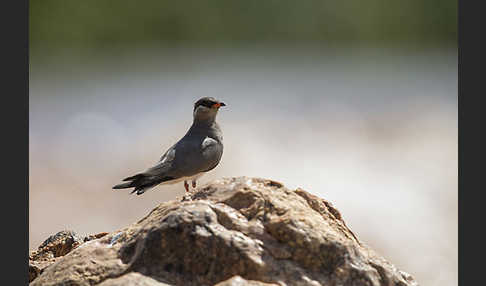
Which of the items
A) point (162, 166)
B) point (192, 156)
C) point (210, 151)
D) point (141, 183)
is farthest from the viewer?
point (210, 151)

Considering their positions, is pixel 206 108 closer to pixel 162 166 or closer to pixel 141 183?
pixel 162 166

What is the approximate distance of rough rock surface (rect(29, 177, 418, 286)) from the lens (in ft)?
13.1

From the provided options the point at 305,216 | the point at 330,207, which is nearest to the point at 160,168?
the point at 330,207

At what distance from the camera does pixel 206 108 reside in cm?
871

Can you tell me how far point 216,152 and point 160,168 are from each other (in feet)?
3.07

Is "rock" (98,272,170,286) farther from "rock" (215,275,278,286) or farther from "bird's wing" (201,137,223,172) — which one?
"bird's wing" (201,137,223,172)

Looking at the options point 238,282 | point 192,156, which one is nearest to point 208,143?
point 192,156

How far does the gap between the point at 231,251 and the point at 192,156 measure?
175 inches

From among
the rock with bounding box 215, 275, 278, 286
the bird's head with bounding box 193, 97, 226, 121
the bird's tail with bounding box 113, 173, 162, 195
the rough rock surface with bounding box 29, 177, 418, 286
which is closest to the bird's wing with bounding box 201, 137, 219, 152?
the bird's head with bounding box 193, 97, 226, 121

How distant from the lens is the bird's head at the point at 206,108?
8.70m

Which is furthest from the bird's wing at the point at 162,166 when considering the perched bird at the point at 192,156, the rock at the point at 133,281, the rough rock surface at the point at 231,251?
the rock at the point at 133,281

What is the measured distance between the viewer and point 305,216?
14.3 ft

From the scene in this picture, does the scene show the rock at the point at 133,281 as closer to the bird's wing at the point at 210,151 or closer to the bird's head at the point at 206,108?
the bird's wing at the point at 210,151

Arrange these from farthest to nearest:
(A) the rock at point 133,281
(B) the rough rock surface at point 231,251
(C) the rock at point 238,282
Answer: (B) the rough rock surface at point 231,251 < (A) the rock at point 133,281 < (C) the rock at point 238,282
